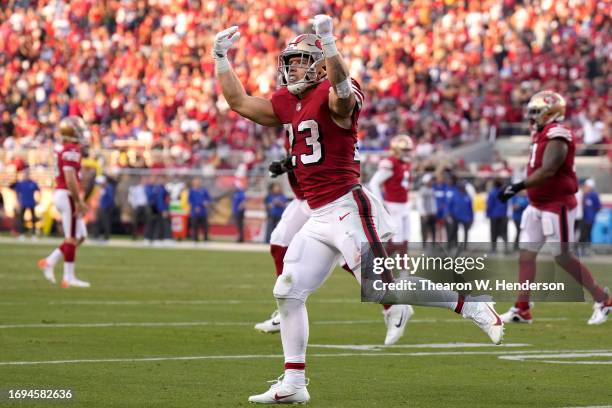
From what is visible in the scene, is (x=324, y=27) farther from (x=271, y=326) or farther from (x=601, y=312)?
(x=601, y=312)

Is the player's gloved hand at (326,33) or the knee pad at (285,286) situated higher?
the player's gloved hand at (326,33)

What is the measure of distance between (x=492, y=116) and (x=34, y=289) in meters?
17.4

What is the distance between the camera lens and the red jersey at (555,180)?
11.2 metres

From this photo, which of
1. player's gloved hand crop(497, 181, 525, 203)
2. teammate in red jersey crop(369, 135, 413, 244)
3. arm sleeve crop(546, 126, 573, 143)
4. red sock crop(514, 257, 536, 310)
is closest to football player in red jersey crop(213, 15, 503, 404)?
red sock crop(514, 257, 536, 310)

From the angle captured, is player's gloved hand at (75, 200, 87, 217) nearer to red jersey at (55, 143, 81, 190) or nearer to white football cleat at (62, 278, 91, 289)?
red jersey at (55, 143, 81, 190)

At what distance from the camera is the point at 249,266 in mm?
19844

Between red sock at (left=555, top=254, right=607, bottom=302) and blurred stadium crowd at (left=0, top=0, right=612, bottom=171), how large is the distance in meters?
16.8

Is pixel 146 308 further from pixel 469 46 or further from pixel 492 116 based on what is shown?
pixel 469 46

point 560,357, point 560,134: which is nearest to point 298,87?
point 560,357

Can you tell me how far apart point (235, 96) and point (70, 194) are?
8320mm

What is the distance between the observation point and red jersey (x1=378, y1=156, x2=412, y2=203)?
57.4 feet

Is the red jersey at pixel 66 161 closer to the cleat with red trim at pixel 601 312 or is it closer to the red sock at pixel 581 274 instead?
the red sock at pixel 581 274

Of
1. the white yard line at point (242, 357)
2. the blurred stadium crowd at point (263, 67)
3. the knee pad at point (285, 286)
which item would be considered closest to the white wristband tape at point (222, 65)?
the knee pad at point (285, 286)

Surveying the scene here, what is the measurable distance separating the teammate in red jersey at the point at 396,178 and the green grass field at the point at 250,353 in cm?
286
